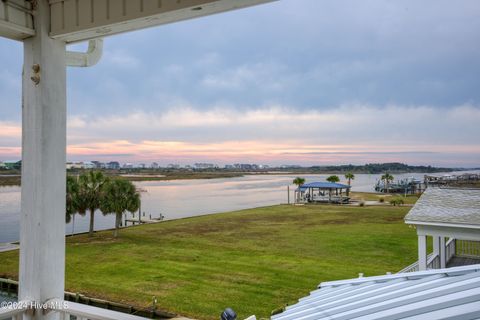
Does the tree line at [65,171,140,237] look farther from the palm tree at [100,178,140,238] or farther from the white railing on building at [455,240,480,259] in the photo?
the white railing on building at [455,240,480,259]

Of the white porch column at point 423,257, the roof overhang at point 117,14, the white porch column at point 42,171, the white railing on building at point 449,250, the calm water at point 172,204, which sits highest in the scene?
the roof overhang at point 117,14

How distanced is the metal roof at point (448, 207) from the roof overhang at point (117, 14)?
780 centimetres

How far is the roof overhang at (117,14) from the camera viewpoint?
5.04 ft

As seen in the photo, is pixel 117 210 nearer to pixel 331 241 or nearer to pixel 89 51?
pixel 331 241

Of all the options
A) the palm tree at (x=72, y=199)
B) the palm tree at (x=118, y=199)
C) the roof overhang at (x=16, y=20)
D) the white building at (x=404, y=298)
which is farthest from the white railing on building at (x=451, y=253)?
the palm tree at (x=72, y=199)

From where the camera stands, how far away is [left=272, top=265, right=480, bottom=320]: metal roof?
1708mm

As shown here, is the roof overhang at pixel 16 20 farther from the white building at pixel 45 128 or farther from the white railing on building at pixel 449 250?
the white railing on building at pixel 449 250

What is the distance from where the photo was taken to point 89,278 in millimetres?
11234

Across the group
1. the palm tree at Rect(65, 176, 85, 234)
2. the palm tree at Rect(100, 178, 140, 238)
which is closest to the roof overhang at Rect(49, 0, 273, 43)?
the palm tree at Rect(100, 178, 140, 238)

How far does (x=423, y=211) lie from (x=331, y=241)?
845 centimetres

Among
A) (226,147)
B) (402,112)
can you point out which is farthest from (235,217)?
(226,147)

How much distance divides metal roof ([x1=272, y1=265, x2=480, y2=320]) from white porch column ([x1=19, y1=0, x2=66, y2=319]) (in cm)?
179

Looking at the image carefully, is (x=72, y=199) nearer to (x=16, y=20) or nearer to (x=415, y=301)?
(x=16, y=20)

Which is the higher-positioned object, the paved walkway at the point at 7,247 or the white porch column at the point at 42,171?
the white porch column at the point at 42,171
